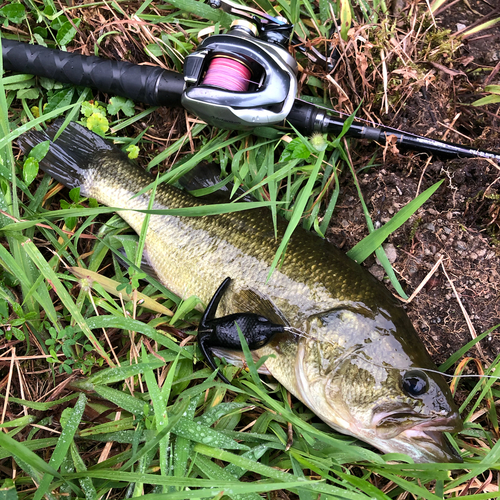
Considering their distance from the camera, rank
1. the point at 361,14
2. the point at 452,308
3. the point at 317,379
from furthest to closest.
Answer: the point at 361,14
the point at 452,308
the point at 317,379

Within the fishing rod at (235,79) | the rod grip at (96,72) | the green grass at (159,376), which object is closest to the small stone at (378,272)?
the green grass at (159,376)

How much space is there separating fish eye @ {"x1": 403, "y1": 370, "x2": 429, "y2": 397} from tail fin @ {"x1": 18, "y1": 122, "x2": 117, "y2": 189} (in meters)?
2.32

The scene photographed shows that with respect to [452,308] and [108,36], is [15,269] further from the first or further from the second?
[452,308]

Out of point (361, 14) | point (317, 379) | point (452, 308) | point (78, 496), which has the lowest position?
point (78, 496)

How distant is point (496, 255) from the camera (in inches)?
92.1

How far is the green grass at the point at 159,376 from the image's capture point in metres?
1.98

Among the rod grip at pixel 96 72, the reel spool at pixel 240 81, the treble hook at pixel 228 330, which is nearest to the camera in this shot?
the treble hook at pixel 228 330

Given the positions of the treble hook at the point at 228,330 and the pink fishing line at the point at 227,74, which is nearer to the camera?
the treble hook at the point at 228,330

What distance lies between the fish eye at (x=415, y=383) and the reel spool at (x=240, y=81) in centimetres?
161

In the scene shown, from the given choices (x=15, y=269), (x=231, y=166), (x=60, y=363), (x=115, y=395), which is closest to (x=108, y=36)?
(x=231, y=166)

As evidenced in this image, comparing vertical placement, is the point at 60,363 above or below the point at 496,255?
below

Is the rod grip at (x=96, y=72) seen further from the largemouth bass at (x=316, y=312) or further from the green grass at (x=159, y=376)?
the largemouth bass at (x=316, y=312)

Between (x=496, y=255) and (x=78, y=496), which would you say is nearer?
(x=78, y=496)

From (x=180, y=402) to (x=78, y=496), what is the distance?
0.71 metres
